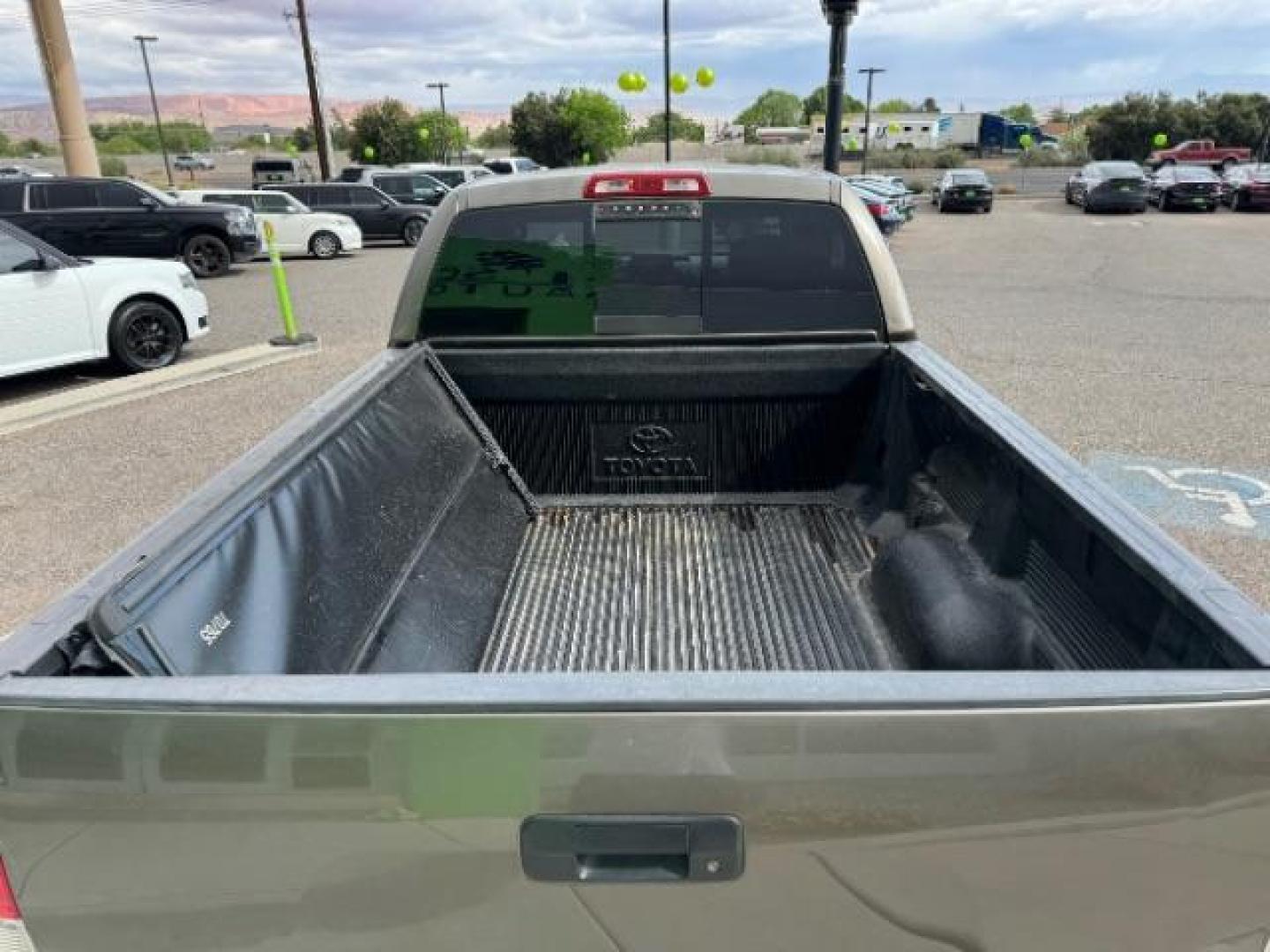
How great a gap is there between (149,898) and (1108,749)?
4.22 feet

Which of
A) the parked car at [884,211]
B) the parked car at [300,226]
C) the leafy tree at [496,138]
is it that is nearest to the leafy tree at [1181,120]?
the parked car at [884,211]

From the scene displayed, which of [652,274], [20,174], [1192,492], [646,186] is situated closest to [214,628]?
[646,186]

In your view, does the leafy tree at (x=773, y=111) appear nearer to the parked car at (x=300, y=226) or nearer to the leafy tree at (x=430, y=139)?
the leafy tree at (x=430, y=139)

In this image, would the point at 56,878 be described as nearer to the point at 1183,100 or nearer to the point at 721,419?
the point at 721,419

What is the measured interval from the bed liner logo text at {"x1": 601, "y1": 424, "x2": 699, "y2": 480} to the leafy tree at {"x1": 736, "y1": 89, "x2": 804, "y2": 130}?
159 meters

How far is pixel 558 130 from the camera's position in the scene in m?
68.8

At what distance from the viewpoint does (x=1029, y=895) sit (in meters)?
1.23

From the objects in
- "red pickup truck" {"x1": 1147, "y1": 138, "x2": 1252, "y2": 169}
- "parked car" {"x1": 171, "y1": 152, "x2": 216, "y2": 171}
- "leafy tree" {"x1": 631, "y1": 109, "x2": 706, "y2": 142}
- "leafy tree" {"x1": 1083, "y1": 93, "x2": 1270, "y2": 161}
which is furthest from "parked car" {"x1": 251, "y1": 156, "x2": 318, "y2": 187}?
"leafy tree" {"x1": 631, "y1": 109, "x2": 706, "y2": 142}

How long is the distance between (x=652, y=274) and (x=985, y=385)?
5781 mm

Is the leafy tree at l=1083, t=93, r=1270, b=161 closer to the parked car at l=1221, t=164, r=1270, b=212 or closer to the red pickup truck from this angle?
the red pickup truck

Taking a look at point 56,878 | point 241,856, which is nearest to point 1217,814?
point 241,856

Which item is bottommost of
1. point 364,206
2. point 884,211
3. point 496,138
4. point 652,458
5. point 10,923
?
point 884,211

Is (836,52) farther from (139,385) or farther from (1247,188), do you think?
(1247,188)

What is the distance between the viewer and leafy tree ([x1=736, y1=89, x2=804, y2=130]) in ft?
514
